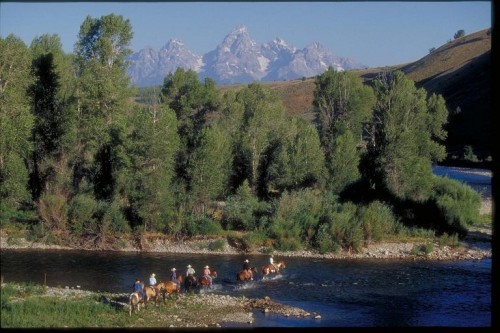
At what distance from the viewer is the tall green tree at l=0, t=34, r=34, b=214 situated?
105ft

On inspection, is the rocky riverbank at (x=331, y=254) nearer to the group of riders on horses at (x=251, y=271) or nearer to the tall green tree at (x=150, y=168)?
the tall green tree at (x=150, y=168)

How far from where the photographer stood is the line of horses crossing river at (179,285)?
1853 cm

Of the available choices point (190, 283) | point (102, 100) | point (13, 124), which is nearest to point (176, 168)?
point (102, 100)

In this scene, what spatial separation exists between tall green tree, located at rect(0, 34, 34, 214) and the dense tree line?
7 cm

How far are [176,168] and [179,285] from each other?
1392 cm

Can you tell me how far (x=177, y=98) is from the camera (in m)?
42.7

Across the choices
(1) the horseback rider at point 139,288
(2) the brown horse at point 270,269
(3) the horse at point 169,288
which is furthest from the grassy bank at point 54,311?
(2) the brown horse at point 270,269

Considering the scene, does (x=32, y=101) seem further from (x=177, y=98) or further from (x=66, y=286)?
(x=66, y=286)

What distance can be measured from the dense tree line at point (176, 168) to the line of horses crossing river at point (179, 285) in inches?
241

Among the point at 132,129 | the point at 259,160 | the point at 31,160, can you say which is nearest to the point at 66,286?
the point at 132,129

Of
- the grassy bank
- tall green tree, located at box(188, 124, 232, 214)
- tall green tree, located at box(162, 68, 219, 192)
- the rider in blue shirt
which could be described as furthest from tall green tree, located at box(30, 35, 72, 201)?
the rider in blue shirt

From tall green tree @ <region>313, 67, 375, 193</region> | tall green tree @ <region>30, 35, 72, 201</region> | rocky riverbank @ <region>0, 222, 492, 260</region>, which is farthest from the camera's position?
tall green tree @ <region>313, 67, 375, 193</region>

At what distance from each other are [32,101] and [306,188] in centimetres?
1739

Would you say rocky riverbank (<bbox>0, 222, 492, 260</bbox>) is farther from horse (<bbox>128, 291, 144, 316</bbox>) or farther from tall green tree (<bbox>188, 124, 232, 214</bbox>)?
horse (<bbox>128, 291, 144, 316</bbox>)
